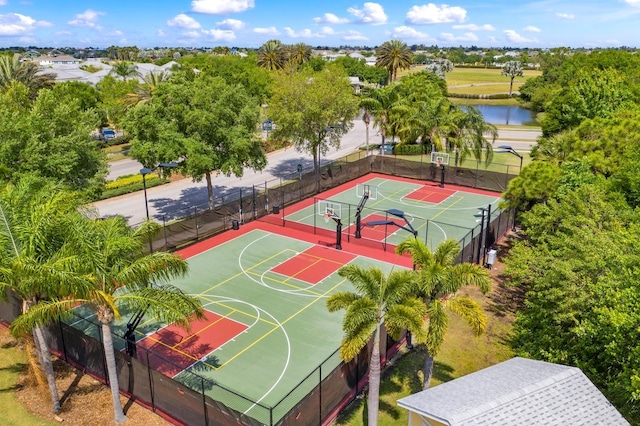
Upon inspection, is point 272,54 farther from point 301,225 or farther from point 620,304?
point 620,304

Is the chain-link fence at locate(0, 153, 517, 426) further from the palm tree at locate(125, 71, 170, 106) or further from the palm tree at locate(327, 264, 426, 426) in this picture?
the palm tree at locate(125, 71, 170, 106)

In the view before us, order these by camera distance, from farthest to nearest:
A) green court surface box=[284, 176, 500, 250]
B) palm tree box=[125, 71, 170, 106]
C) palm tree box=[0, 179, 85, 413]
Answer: palm tree box=[125, 71, 170, 106]
green court surface box=[284, 176, 500, 250]
palm tree box=[0, 179, 85, 413]

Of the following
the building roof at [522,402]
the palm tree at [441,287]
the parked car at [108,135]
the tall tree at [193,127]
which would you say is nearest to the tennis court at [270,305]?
the palm tree at [441,287]

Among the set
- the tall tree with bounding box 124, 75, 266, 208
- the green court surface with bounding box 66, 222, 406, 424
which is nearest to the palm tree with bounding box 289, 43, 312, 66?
the tall tree with bounding box 124, 75, 266, 208

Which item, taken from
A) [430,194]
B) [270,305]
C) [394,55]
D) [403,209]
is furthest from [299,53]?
[270,305]

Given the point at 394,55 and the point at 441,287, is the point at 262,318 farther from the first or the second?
the point at 394,55

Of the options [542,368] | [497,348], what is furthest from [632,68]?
[542,368]

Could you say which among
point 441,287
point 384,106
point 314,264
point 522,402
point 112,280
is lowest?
point 314,264
